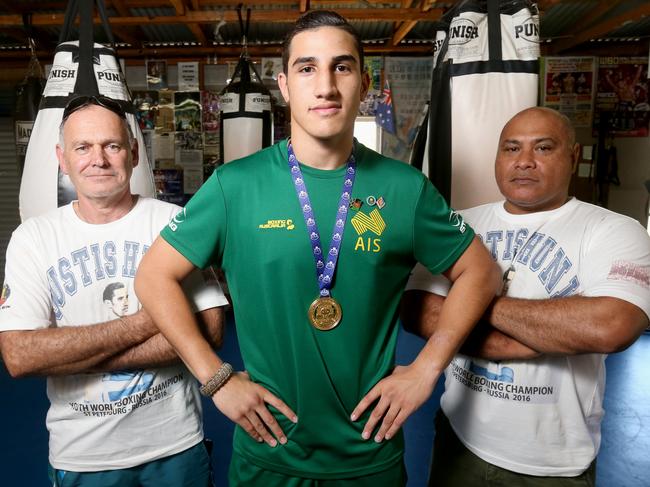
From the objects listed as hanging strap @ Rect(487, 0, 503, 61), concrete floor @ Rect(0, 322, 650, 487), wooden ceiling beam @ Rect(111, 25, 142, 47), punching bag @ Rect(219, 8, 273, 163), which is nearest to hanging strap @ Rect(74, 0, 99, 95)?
hanging strap @ Rect(487, 0, 503, 61)

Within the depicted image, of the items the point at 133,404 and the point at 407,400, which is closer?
the point at 407,400

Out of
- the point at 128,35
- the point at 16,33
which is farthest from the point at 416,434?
the point at 16,33

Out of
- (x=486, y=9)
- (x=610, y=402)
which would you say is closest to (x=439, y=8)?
(x=486, y=9)

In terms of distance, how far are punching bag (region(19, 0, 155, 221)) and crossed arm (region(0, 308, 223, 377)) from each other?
2.17 feet

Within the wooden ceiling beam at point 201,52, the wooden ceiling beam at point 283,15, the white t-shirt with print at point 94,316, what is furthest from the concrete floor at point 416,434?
the wooden ceiling beam at point 201,52

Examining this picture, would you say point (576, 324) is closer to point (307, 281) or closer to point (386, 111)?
point (307, 281)

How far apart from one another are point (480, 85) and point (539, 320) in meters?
0.88

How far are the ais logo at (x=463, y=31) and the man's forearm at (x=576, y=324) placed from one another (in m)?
0.96

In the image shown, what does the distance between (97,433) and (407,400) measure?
89cm

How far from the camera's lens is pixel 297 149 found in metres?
1.28

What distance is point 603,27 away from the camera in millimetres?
4645

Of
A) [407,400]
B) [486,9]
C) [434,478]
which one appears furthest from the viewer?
[486,9]

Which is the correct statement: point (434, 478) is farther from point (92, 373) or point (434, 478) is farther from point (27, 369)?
point (27, 369)

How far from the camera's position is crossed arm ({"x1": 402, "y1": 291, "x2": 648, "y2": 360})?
1260 millimetres
